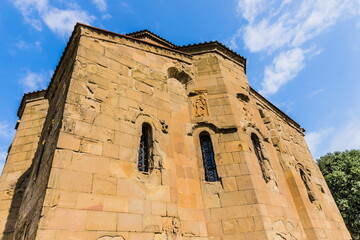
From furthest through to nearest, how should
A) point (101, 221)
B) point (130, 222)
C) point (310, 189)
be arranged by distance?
point (310, 189), point (130, 222), point (101, 221)

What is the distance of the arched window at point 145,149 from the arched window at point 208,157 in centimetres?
162

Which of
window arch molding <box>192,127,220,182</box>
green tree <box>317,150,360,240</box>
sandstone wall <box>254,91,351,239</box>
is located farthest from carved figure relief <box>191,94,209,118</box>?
green tree <box>317,150,360,240</box>

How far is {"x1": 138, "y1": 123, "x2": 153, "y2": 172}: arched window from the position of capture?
501 centimetres

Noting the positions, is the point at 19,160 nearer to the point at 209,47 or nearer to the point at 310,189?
the point at 209,47

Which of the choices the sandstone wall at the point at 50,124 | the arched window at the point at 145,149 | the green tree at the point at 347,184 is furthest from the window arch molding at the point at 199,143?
the green tree at the point at 347,184

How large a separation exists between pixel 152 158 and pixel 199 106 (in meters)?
2.49

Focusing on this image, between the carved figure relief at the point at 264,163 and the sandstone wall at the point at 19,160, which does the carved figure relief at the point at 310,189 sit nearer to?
the carved figure relief at the point at 264,163

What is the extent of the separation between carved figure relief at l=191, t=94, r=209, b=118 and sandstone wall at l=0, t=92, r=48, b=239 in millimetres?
6769

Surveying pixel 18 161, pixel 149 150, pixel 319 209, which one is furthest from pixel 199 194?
pixel 18 161

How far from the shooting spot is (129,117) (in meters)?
5.21

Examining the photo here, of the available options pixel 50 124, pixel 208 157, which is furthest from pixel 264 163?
pixel 50 124

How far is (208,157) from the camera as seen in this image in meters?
6.12

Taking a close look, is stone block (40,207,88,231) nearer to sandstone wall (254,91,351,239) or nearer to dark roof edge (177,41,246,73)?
dark roof edge (177,41,246,73)

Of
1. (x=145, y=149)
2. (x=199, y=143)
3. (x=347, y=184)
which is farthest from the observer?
(x=347, y=184)
